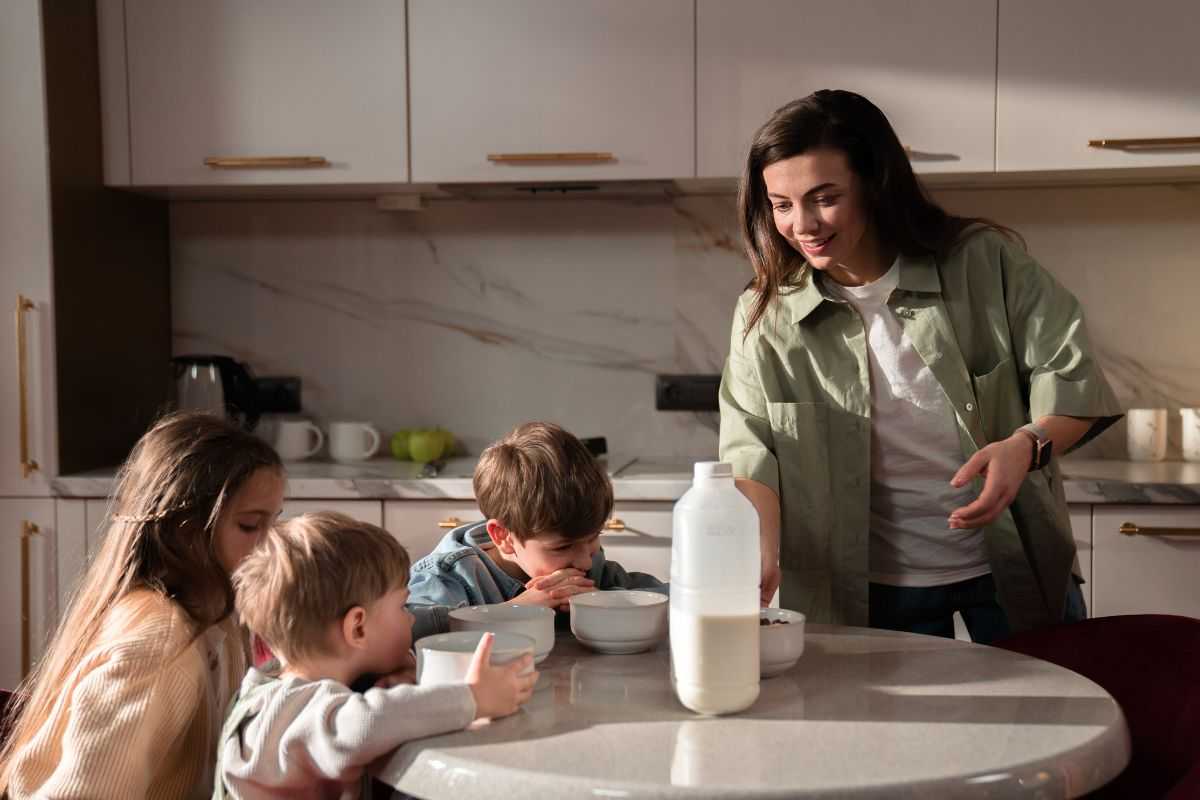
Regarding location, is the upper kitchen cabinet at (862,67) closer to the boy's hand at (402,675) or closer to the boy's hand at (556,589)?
the boy's hand at (556,589)

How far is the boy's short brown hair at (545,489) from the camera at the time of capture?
55.1 inches

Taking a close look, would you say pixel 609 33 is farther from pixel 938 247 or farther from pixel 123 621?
pixel 123 621

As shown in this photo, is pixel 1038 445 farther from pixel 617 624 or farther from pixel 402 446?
pixel 402 446

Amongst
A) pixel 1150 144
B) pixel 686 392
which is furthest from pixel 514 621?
pixel 1150 144

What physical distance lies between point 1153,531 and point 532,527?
4.64 feet

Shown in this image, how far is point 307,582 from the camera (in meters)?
1.11

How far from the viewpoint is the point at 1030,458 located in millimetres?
1473

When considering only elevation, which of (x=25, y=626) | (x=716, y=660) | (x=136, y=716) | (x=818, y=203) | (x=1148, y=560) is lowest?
(x=25, y=626)

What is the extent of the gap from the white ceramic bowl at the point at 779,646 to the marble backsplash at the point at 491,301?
5.66 ft

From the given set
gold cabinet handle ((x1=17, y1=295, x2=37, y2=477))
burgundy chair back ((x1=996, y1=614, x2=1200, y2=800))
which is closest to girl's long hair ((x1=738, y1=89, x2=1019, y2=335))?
burgundy chair back ((x1=996, y1=614, x2=1200, y2=800))

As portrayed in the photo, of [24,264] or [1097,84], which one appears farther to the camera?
[24,264]

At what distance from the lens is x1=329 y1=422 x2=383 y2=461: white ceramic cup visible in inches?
111

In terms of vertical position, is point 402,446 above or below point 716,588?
below

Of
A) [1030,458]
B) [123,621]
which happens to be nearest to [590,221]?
[1030,458]
